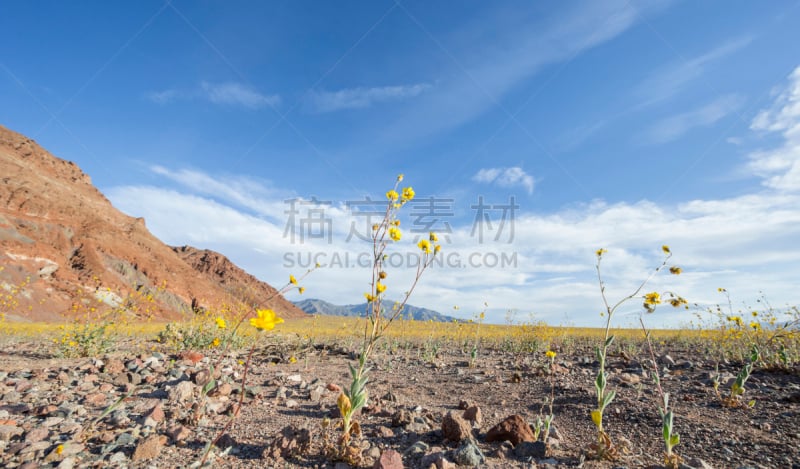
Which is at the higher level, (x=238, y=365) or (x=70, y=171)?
(x=70, y=171)

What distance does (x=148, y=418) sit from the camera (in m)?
3.15

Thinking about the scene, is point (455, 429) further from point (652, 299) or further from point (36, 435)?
point (36, 435)

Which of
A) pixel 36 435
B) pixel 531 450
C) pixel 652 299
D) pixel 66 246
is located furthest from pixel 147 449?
pixel 66 246

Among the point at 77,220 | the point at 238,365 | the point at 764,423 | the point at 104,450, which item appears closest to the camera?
the point at 104,450

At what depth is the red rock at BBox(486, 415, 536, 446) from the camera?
9.79 ft

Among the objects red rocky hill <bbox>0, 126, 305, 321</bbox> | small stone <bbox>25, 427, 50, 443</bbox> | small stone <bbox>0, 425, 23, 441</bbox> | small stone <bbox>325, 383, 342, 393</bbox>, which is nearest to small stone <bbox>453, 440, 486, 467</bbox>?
small stone <bbox>325, 383, 342, 393</bbox>

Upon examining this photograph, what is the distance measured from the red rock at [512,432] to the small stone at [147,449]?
7.87 feet

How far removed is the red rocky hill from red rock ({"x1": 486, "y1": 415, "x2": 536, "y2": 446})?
21853mm

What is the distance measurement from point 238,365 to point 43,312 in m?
32.6

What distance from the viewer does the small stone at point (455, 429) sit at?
9.95 feet

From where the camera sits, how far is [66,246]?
36.4m

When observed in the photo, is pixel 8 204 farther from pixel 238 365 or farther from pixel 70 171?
pixel 238 365

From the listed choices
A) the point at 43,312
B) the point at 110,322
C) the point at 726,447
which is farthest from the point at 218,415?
the point at 43,312

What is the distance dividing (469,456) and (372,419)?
1.17m
